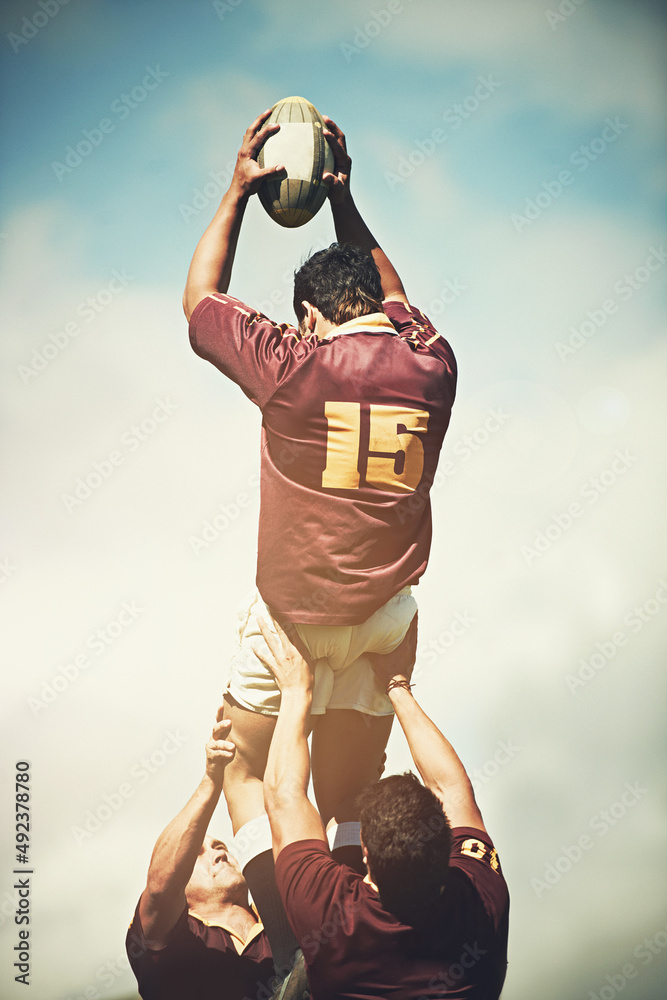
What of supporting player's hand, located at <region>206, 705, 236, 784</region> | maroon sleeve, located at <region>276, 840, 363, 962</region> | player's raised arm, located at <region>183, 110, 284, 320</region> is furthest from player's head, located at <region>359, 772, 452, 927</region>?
player's raised arm, located at <region>183, 110, 284, 320</region>

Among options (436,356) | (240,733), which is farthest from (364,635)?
(436,356)

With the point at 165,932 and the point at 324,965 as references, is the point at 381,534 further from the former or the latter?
the point at 165,932

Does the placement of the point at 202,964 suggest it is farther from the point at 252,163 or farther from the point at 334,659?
the point at 252,163

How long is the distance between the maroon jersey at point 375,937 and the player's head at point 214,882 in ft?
2.27

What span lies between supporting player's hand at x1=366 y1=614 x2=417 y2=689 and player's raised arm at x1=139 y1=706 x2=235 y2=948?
62 centimetres

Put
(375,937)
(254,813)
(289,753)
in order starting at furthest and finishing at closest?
(254,813)
(289,753)
(375,937)

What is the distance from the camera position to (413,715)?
10.7ft

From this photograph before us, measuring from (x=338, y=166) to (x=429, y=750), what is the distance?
2329mm

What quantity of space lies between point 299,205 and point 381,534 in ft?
4.30

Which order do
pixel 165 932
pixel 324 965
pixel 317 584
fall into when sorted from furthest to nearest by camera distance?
pixel 165 932 < pixel 317 584 < pixel 324 965

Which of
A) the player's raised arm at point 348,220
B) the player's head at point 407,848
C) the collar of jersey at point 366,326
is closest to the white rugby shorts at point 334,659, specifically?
the player's head at point 407,848

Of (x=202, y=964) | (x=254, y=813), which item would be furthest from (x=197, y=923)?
(x=254, y=813)

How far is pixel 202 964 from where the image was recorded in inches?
130

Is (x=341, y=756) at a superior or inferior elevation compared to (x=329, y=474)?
inferior
